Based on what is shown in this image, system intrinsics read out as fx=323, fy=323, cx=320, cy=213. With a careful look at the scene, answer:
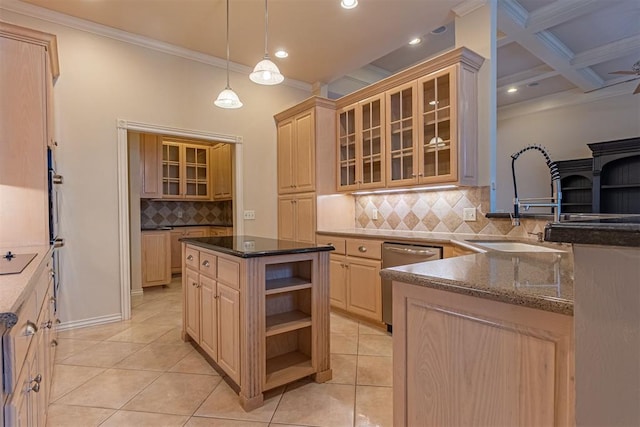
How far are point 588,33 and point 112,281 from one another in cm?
605

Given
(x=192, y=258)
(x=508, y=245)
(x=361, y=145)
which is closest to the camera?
(x=508, y=245)

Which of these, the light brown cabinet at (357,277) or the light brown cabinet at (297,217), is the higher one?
the light brown cabinet at (297,217)

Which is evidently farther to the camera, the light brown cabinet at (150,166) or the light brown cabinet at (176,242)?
the light brown cabinet at (176,242)

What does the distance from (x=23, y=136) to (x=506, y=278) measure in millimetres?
2989

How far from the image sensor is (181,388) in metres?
2.05

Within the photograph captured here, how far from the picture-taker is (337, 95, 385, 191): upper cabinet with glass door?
354cm

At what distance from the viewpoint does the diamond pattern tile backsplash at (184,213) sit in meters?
5.48

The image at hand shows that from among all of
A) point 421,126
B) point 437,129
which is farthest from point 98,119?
point 437,129

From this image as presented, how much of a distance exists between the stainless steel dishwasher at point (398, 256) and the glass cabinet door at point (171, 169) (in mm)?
4117

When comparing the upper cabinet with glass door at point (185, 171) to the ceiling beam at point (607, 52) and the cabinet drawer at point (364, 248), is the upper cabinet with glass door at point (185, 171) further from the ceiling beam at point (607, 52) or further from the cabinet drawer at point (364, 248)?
the ceiling beam at point (607, 52)

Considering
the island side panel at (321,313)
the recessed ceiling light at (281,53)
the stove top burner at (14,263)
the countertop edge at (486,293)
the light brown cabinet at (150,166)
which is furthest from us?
the light brown cabinet at (150,166)

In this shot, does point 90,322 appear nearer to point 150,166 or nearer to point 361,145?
point 150,166

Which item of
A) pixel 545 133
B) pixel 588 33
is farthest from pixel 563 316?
pixel 545 133

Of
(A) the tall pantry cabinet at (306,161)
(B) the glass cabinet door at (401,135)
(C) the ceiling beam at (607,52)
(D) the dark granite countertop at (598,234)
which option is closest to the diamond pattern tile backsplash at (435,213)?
(B) the glass cabinet door at (401,135)
